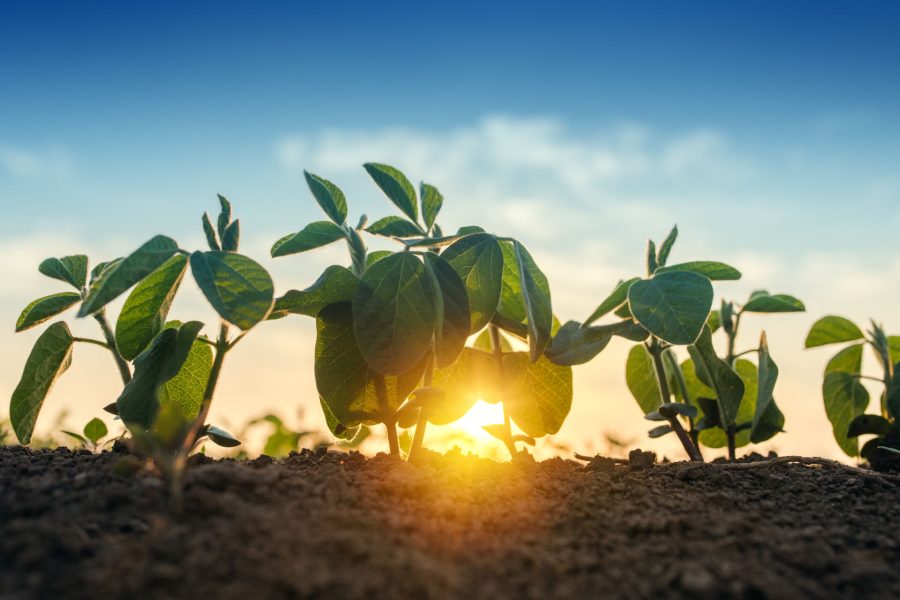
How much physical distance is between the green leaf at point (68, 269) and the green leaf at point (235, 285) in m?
0.66

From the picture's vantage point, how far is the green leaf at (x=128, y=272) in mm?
1494

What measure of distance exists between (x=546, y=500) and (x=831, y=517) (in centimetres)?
64

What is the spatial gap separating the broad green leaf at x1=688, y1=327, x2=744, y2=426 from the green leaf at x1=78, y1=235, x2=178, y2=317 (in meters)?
1.52

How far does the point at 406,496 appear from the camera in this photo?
5.01 ft

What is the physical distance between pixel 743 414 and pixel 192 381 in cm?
Answer: 191

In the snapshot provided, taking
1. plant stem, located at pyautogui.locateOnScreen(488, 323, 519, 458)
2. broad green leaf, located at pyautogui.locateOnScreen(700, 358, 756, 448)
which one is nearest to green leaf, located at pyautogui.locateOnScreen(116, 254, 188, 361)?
plant stem, located at pyautogui.locateOnScreen(488, 323, 519, 458)

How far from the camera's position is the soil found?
1.09 metres

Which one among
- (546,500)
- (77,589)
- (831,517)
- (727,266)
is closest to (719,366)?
(727,266)

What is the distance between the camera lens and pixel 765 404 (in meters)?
2.21

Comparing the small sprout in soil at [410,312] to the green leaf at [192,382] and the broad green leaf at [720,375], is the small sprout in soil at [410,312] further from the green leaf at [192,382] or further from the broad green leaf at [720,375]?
the broad green leaf at [720,375]

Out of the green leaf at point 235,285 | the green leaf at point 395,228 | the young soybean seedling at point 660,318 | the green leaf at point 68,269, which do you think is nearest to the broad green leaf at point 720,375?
the young soybean seedling at point 660,318

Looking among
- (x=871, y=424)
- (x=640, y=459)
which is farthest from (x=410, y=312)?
(x=871, y=424)

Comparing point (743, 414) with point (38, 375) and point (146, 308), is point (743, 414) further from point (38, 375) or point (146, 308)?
point (38, 375)

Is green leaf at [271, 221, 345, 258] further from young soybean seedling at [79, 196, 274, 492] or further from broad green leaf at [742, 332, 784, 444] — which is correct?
broad green leaf at [742, 332, 784, 444]
